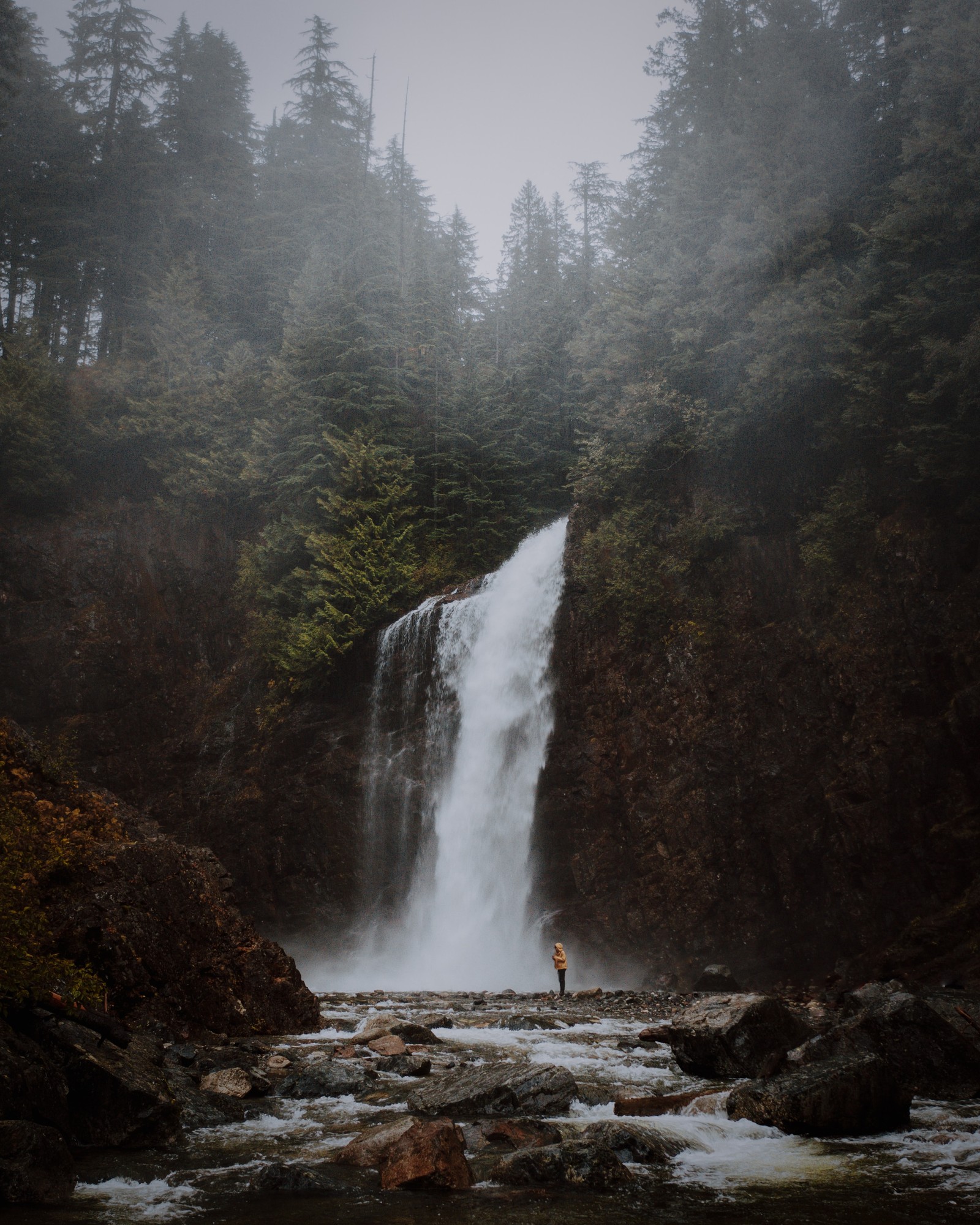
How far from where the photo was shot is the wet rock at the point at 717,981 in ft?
48.7

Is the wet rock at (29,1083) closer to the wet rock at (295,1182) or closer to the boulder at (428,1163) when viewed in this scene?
the wet rock at (295,1182)

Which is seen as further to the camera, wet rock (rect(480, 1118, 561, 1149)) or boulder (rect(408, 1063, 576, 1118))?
boulder (rect(408, 1063, 576, 1118))

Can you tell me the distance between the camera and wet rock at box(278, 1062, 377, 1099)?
7669 mm

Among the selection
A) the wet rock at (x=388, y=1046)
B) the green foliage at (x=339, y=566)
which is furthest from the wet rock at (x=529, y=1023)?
the green foliage at (x=339, y=566)

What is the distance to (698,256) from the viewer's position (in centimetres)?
2111

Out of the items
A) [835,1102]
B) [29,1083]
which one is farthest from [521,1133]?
[29,1083]

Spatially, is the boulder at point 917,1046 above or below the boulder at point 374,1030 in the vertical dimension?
above

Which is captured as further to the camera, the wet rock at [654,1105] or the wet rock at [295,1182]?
the wet rock at [654,1105]

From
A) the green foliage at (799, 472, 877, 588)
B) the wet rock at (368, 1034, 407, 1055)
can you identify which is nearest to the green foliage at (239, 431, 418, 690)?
the green foliage at (799, 472, 877, 588)

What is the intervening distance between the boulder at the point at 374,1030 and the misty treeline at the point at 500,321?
35.6ft

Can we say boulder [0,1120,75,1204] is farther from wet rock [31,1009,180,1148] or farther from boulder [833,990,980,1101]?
boulder [833,990,980,1101]

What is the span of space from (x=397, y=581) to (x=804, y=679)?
1209cm

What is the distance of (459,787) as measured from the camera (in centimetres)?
2055

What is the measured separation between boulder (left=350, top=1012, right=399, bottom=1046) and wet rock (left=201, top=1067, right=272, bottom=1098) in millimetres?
2257
